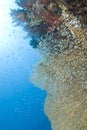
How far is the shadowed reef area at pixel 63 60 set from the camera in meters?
3.49

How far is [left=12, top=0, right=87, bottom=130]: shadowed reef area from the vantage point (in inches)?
137

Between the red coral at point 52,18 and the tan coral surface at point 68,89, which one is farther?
the red coral at point 52,18

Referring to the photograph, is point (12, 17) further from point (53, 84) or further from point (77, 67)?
point (77, 67)

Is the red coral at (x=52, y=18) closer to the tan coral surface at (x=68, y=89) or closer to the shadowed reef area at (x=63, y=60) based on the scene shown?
the shadowed reef area at (x=63, y=60)

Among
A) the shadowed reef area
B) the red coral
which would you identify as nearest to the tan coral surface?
the shadowed reef area

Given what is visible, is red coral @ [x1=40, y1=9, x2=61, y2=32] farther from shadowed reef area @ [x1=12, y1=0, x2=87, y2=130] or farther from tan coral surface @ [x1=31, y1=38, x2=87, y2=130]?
tan coral surface @ [x1=31, y1=38, x2=87, y2=130]

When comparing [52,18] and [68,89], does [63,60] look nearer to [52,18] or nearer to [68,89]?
[68,89]

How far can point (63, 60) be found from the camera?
13.1 ft

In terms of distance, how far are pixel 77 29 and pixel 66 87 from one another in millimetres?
1079

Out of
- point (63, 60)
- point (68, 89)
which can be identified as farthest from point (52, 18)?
point (68, 89)

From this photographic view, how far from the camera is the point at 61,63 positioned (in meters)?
4.02

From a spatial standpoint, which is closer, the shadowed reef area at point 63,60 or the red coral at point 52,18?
the shadowed reef area at point 63,60

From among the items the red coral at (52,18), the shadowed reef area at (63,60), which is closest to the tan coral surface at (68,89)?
the shadowed reef area at (63,60)

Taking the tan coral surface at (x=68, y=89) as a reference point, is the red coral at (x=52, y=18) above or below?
above
